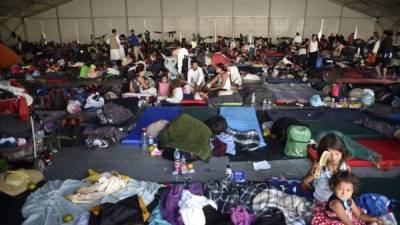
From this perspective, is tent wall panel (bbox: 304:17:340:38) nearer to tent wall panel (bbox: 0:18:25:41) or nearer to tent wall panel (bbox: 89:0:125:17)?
tent wall panel (bbox: 89:0:125:17)

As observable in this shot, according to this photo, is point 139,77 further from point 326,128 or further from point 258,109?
point 326,128

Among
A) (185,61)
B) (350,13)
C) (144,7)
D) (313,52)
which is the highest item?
(144,7)

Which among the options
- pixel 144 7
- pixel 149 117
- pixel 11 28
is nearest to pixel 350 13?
pixel 144 7

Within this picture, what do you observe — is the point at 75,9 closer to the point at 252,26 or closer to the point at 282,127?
the point at 252,26

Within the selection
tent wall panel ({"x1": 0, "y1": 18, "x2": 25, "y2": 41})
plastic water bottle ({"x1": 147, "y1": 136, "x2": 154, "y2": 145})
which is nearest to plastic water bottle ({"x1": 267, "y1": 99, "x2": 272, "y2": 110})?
plastic water bottle ({"x1": 147, "y1": 136, "x2": 154, "y2": 145})

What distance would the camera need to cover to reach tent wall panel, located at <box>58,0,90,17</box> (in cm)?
2130

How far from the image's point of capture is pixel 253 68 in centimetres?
1270

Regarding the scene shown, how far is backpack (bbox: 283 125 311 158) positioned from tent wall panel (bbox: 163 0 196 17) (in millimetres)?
17966

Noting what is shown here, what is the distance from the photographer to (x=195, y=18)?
2158 centimetres

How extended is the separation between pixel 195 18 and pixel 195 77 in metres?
13.7

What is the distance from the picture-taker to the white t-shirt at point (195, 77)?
905cm

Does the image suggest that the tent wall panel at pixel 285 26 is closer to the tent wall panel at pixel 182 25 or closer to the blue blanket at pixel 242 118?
the tent wall panel at pixel 182 25

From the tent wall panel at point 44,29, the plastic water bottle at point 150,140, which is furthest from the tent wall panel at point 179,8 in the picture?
the plastic water bottle at point 150,140

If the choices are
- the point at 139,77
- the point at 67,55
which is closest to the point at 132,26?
the point at 67,55
